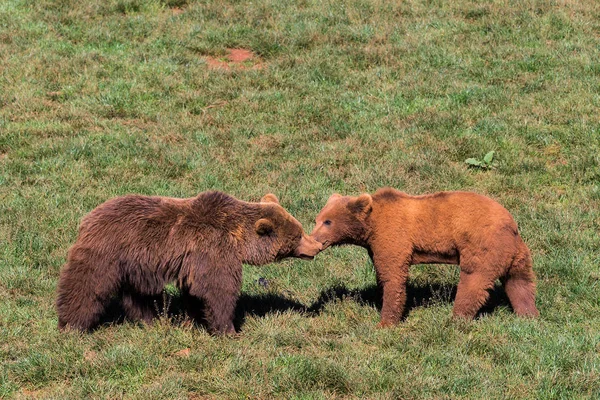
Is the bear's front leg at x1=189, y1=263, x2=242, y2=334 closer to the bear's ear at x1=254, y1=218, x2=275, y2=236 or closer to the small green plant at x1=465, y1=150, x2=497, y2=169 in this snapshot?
the bear's ear at x1=254, y1=218, x2=275, y2=236

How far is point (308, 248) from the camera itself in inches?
320

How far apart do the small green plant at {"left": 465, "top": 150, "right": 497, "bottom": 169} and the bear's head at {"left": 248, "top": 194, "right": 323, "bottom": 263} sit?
4.33 meters

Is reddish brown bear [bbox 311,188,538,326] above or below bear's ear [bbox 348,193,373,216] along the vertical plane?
below

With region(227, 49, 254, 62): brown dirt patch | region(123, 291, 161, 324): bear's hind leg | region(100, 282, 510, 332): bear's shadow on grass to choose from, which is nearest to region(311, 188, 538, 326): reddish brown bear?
region(100, 282, 510, 332): bear's shadow on grass

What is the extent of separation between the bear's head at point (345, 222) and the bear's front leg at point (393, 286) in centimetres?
38

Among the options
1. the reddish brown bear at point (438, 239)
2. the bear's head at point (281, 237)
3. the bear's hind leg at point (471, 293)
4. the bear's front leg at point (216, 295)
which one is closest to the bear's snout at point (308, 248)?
the bear's head at point (281, 237)

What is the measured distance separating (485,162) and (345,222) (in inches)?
168

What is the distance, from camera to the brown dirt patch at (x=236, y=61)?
14781 mm

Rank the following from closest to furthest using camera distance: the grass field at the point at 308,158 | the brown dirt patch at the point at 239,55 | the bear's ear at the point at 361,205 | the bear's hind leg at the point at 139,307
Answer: the grass field at the point at 308,158, the bear's hind leg at the point at 139,307, the bear's ear at the point at 361,205, the brown dirt patch at the point at 239,55

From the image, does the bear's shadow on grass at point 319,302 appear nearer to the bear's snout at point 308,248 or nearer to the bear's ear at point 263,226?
the bear's snout at point 308,248

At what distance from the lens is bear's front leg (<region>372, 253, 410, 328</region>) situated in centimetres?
800

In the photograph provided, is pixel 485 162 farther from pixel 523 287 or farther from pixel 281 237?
pixel 281 237

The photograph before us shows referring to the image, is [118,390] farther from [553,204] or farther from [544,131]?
[544,131]

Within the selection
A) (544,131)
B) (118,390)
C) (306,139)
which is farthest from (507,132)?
(118,390)
